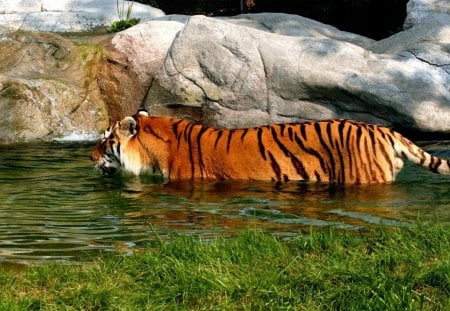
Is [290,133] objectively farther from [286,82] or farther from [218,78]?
[218,78]

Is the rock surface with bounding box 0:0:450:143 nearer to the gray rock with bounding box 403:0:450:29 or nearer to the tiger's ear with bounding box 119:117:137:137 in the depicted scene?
the gray rock with bounding box 403:0:450:29

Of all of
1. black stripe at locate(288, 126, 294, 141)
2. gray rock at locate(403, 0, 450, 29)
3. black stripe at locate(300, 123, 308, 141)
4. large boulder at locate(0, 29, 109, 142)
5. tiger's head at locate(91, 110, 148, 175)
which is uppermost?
gray rock at locate(403, 0, 450, 29)

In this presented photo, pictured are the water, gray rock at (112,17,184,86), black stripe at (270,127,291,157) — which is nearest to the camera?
the water

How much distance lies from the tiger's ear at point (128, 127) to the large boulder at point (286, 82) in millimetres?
2911

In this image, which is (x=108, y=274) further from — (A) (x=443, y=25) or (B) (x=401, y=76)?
(A) (x=443, y=25)

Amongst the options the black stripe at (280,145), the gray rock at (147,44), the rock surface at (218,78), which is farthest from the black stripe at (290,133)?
the gray rock at (147,44)

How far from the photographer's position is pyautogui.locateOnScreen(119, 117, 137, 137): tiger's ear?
328 inches

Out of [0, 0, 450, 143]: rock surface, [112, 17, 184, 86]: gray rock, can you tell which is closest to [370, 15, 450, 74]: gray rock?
[0, 0, 450, 143]: rock surface

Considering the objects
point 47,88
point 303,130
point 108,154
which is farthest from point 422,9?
point 108,154

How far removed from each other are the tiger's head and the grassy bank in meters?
3.33

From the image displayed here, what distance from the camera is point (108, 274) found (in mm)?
4684

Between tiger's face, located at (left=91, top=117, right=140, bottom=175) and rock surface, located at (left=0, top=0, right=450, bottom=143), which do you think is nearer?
tiger's face, located at (left=91, top=117, right=140, bottom=175)

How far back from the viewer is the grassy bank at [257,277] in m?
4.23

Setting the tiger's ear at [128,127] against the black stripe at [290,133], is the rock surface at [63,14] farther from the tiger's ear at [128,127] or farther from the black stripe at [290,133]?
the black stripe at [290,133]
